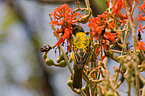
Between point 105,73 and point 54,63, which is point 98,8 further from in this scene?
point 105,73

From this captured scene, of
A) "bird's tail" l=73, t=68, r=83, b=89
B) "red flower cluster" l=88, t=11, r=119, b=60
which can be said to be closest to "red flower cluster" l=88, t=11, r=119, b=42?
"red flower cluster" l=88, t=11, r=119, b=60

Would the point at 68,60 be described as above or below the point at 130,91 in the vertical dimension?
above

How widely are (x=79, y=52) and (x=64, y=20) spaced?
0.79 feet

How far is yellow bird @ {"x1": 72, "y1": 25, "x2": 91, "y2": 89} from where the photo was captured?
1.56 meters

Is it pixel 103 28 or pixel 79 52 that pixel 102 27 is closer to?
pixel 103 28

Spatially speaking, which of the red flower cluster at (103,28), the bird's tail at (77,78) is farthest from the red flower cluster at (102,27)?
the bird's tail at (77,78)

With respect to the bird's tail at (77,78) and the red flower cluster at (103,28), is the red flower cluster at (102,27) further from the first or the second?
the bird's tail at (77,78)

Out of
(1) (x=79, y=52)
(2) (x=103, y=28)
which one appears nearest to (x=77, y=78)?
(1) (x=79, y=52)

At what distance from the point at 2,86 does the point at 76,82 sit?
4.23m

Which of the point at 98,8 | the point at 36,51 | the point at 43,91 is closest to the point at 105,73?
the point at 98,8

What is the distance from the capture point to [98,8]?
4102 mm

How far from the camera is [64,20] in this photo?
5.53ft

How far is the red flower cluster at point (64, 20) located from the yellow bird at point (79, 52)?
0.05 m

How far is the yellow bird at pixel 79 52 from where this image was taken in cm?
156
